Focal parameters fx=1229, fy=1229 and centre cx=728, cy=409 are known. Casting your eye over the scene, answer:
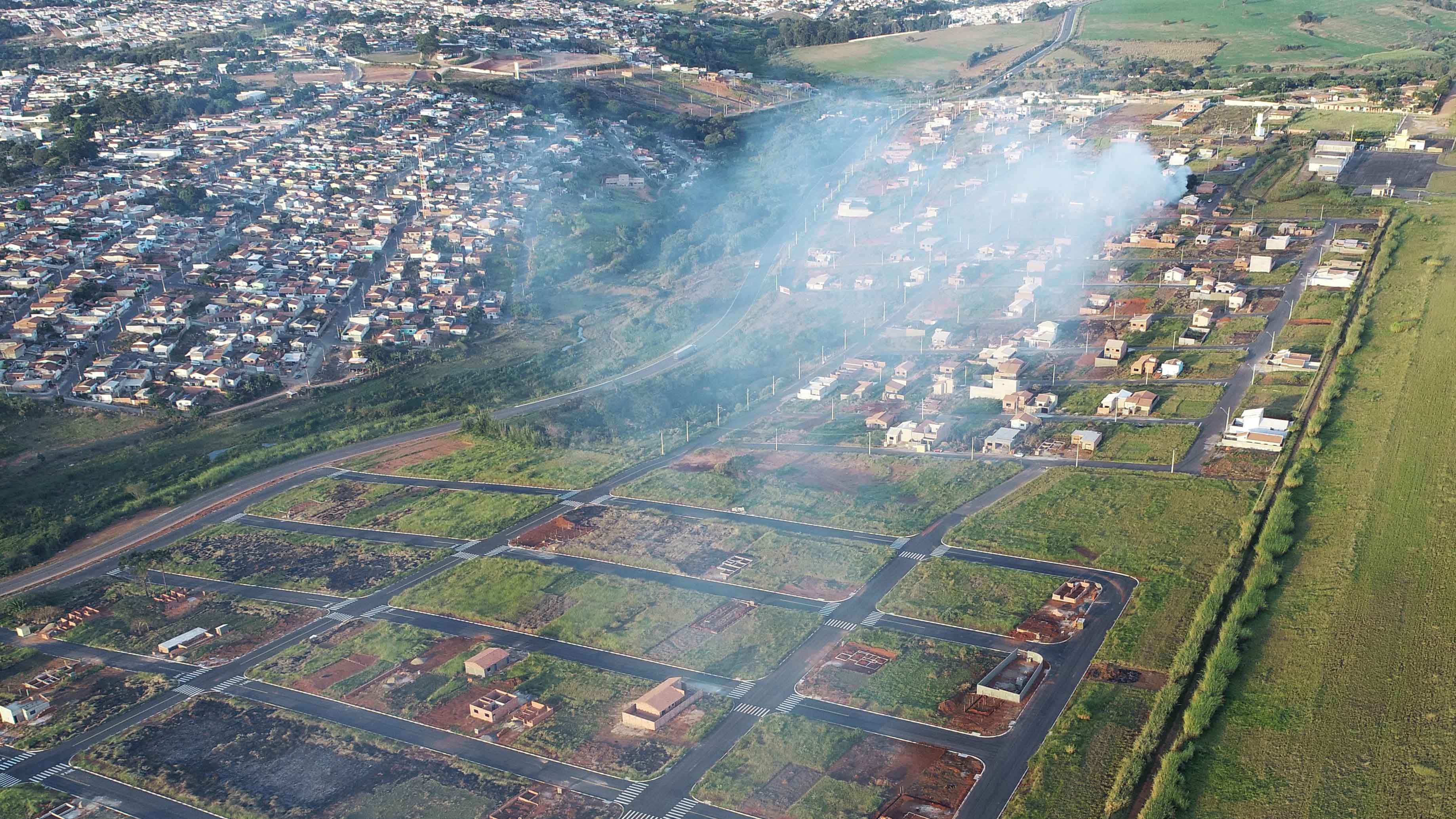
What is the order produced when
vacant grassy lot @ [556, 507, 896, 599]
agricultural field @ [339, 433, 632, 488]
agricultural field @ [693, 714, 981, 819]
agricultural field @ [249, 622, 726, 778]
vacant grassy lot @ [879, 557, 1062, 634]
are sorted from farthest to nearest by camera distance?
1. agricultural field @ [339, 433, 632, 488]
2. vacant grassy lot @ [556, 507, 896, 599]
3. vacant grassy lot @ [879, 557, 1062, 634]
4. agricultural field @ [249, 622, 726, 778]
5. agricultural field @ [693, 714, 981, 819]

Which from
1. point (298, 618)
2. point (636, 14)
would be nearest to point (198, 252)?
point (298, 618)

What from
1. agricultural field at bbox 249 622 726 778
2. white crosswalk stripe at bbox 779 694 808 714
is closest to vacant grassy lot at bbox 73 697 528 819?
agricultural field at bbox 249 622 726 778

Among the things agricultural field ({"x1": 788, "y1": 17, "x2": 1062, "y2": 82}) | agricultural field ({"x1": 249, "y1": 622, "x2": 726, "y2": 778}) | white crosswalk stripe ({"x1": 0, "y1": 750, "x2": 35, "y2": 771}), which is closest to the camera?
agricultural field ({"x1": 249, "y1": 622, "x2": 726, "y2": 778})

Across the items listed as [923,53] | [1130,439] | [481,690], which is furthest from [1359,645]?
[923,53]

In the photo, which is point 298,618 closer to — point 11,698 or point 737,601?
point 11,698

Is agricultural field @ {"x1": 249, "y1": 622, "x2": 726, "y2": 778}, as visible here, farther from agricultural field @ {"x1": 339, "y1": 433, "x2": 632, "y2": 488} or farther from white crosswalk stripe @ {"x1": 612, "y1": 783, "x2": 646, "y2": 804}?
agricultural field @ {"x1": 339, "y1": 433, "x2": 632, "y2": 488}

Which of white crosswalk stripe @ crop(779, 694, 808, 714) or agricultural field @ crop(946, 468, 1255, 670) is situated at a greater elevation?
agricultural field @ crop(946, 468, 1255, 670)

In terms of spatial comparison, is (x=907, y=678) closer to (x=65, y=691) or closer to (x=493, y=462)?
(x=65, y=691)
